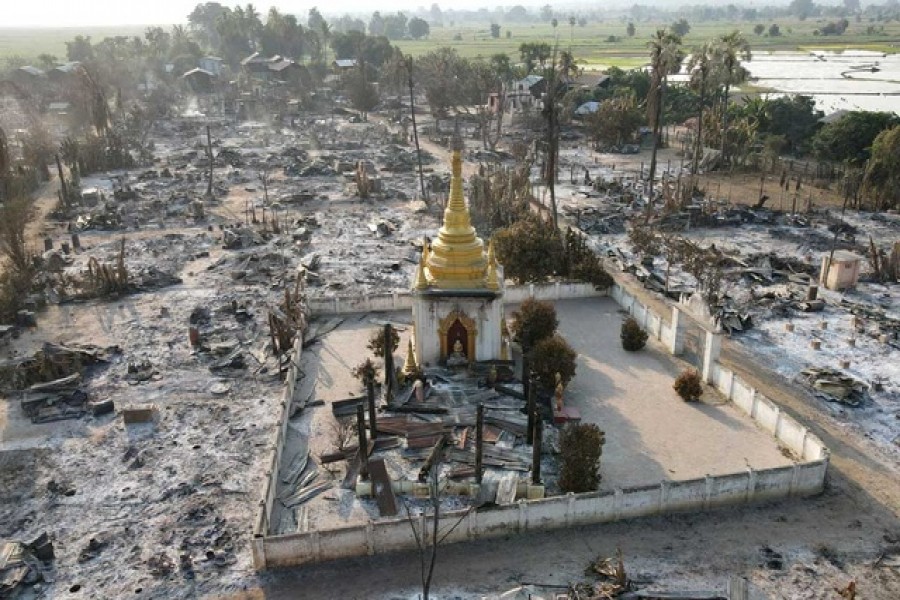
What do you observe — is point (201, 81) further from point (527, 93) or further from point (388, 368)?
point (388, 368)

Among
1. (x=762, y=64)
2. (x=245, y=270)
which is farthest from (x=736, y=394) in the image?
(x=762, y=64)

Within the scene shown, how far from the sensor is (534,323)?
86.1ft

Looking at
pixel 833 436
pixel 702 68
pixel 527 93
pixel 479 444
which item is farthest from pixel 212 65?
pixel 833 436

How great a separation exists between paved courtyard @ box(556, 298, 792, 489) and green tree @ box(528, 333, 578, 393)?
3.17ft

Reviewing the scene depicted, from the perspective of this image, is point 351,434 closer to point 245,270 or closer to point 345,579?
point 345,579

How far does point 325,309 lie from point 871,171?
3624 centimetres

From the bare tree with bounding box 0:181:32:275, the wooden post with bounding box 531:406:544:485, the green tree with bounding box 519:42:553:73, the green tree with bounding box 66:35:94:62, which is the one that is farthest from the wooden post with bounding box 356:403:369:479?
the green tree with bounding box 66:35:94:62

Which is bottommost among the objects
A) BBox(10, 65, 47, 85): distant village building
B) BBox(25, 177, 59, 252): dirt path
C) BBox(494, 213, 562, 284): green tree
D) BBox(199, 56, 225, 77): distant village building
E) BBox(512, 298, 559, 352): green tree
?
BBox(25, 177, 59, 252): dirt path

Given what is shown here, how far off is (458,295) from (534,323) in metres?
3.43

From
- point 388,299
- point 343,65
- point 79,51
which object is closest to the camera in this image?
point 388,299

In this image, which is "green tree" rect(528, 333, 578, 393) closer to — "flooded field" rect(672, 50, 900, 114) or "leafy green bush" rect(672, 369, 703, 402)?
"leafy green bush" rect(672, 369, 703, 402)

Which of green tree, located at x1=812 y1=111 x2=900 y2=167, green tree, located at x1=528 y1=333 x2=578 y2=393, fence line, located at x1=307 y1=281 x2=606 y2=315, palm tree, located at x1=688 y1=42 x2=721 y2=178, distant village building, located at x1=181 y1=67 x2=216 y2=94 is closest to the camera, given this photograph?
green tree, located at x1=528 y1=333 x2=578 y2=393

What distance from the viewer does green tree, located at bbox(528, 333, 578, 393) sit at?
77.9 feet

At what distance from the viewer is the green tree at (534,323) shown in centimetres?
2622
